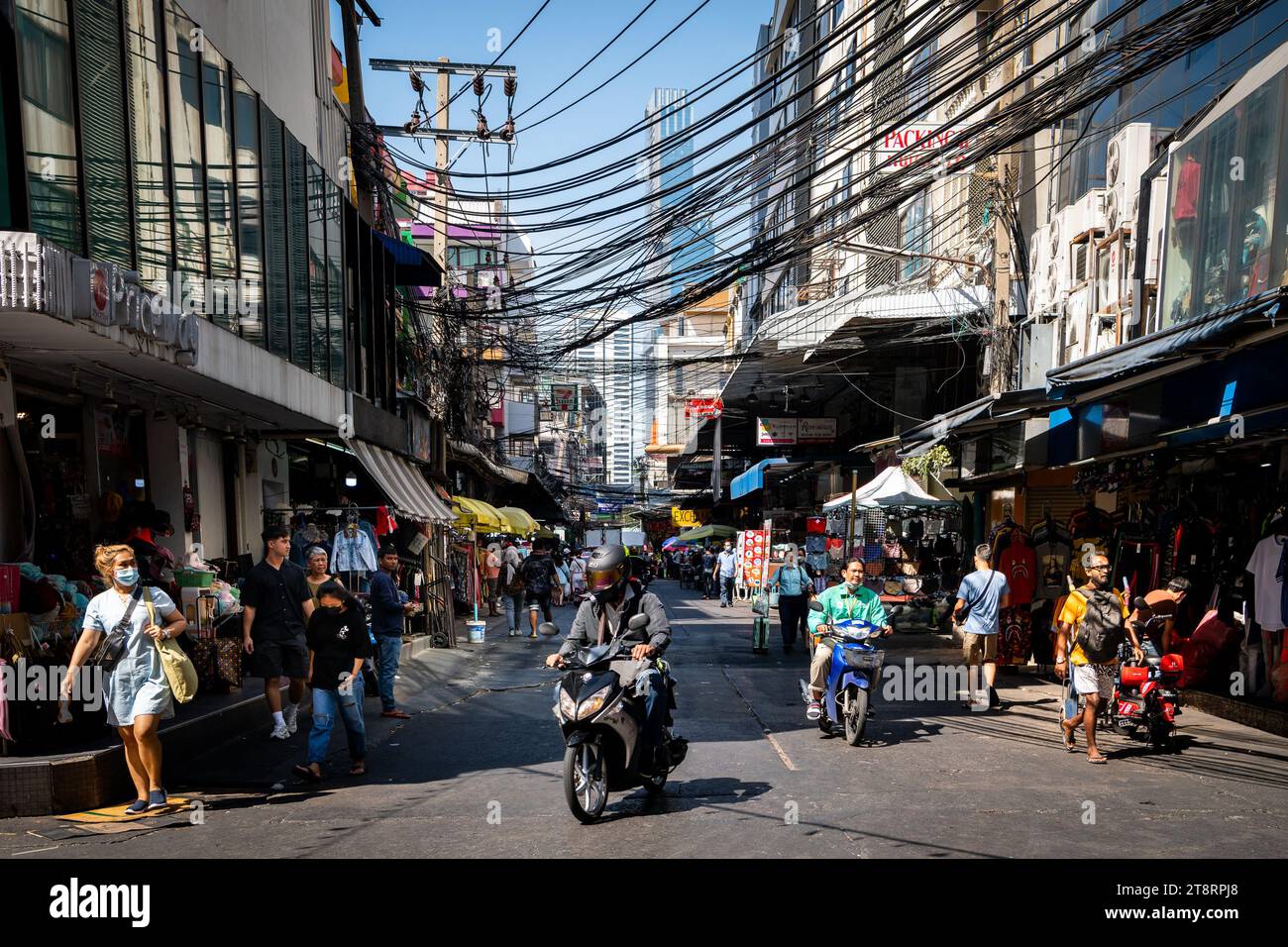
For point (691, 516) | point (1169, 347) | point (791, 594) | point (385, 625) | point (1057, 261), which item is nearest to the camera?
point (1169, 347)

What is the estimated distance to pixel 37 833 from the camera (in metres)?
6.42

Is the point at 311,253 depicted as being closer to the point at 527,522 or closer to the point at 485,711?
the point at 485,711

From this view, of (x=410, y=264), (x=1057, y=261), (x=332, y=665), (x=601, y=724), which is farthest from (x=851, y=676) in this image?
(x=410, y=264)

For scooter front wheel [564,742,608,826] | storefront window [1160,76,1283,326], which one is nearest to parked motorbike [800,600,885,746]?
scooter front wheel [564,742,608,826]

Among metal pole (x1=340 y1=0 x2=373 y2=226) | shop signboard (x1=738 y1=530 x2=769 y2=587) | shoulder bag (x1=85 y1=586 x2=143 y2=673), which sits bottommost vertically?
shop signboard (x1=738 y1=530 x2=769 y2=587)

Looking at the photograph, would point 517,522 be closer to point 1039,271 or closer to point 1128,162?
point 1039,271

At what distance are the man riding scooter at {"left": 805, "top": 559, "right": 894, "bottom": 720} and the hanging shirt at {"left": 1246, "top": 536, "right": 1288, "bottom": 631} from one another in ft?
11.3

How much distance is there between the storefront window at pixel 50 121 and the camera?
24.9ft

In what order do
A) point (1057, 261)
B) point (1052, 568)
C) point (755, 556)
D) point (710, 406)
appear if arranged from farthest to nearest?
1. point (710, 406)
2. point (755, 556)
3. point (1057, 261)
4. point (1052, 568)

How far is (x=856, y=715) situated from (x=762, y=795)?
2.30 meters

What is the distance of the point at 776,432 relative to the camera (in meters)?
27.0

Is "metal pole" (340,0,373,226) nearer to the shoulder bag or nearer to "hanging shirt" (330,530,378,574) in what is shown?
"hanging shirt" (330,530,378,574)

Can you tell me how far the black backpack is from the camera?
336 inches

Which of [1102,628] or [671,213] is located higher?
[671,213]
